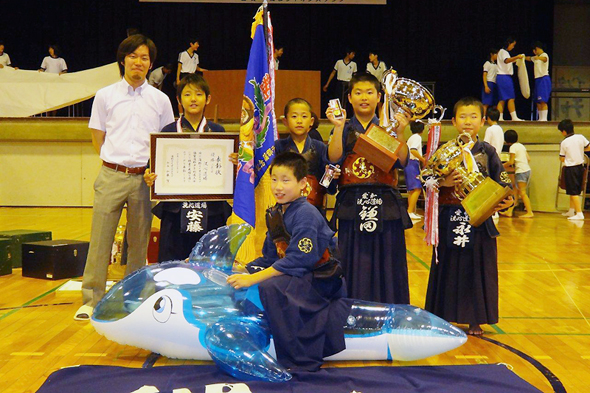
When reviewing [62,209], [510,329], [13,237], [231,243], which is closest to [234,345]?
[231,243]

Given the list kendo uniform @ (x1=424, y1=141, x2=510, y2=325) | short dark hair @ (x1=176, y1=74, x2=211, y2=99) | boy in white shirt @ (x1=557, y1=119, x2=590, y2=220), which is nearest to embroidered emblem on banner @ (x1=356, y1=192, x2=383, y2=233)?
kendo uniform @ (x1=424, y1=141, x2=510, y2=325)

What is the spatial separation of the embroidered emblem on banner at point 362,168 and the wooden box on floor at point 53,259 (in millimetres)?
3142

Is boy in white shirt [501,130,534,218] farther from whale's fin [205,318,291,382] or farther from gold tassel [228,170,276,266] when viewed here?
whale's fin [205,318,291,382]

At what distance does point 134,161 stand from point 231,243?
965mm

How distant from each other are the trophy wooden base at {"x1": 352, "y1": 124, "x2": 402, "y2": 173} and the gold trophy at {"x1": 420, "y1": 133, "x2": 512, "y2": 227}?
1.18ft

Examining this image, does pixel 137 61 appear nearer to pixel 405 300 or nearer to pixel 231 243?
pixel 231 243

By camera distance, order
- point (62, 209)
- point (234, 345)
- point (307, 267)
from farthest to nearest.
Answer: point (62, 209), point (307, 267), point (234, 345)

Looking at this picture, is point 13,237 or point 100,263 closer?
point 100,263

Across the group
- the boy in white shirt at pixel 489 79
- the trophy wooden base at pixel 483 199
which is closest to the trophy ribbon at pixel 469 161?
the trophy wooden base at pixel 483 199

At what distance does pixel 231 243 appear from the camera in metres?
3.79

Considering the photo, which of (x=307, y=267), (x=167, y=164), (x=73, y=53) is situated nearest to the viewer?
(x=307, y=267)

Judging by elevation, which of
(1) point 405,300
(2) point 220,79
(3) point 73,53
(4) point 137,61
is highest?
(3) point 73,53

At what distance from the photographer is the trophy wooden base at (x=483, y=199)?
3820mm

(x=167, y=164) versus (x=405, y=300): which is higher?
(x=167, y=164)
